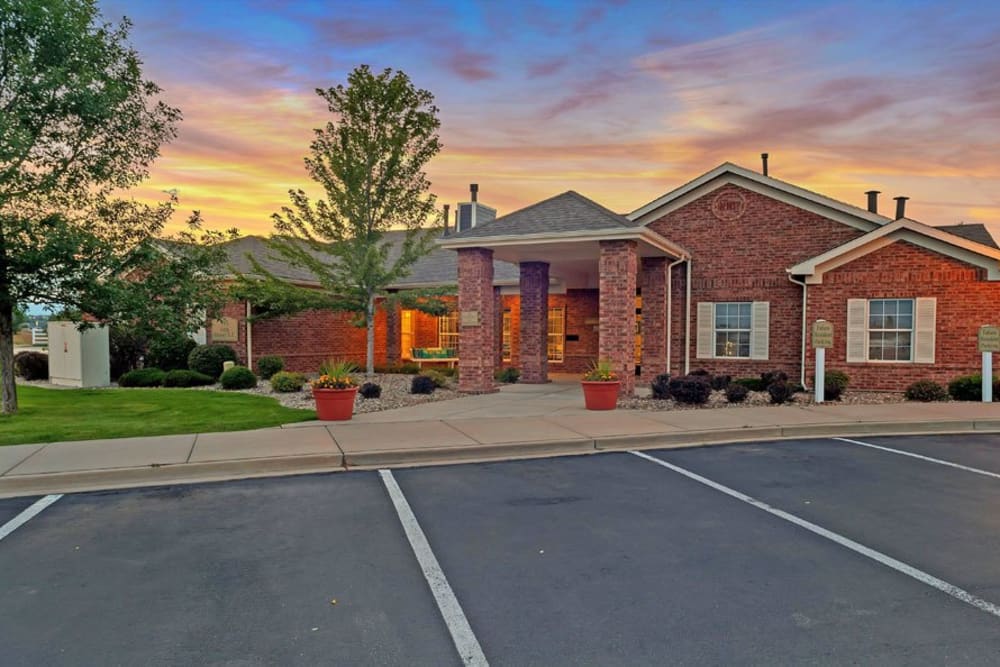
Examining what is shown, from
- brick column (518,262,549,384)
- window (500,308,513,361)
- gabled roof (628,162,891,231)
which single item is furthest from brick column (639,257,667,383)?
window (500,308,513,361)

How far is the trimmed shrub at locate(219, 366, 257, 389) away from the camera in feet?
57.8

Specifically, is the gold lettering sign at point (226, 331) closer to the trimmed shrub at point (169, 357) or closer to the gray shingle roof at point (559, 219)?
the trimmed shrub at point (169, 357)

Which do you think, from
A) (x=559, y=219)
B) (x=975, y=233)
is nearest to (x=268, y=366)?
(x=559, y=219)

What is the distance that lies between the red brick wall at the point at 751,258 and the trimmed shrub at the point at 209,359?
13595mm

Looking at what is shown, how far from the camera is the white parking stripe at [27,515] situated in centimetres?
563

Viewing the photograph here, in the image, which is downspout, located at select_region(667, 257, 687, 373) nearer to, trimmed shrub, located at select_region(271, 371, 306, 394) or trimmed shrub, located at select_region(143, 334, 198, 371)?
trimmed shrub, located at select_region(271, 371, 306, 394)

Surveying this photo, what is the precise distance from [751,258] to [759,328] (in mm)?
1994

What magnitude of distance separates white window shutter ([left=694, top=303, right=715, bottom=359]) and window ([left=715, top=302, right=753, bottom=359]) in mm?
121

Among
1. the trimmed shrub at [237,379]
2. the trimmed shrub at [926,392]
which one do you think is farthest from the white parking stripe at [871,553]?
the trimmed shrub at [237,379]

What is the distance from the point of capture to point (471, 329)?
16.3m

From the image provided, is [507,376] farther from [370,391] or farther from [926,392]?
[926,392]

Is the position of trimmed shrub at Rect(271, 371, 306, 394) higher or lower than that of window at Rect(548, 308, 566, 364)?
lower

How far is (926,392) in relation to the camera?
14.3m

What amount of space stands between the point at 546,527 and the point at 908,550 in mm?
2913
